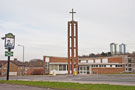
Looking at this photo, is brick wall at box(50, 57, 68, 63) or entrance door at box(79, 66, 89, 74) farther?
entrance door at box(79, 66, 89, 74)

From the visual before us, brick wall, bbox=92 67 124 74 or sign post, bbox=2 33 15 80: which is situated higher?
sign post, bbox=2 33 15 80

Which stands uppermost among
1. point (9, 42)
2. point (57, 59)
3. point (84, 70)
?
point (9, 42)

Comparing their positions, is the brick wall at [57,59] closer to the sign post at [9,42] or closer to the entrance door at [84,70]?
the entrance door at [84,70]

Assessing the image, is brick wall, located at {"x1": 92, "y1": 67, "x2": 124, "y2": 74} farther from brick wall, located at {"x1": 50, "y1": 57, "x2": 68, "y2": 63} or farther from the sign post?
the sign post

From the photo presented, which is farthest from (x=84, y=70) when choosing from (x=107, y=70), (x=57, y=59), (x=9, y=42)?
(x=9, y=42)

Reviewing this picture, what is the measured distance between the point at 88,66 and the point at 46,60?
642 inches

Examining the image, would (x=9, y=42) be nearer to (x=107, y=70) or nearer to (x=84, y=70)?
(x=84, y=70)

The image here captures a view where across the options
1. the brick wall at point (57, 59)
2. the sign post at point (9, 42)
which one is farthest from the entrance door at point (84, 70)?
the sign post at point (9, 42)

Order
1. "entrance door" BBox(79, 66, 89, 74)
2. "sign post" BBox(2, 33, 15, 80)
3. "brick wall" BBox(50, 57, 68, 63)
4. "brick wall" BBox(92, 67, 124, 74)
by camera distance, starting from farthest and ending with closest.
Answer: "entrance door" BBox(79, 66, 89, 74) → "brick wall" BBox(92, 67, 124, 74) → "brick wall" BBox(50, 57, 68, 63) → "sign post" BBox(2, 33, 15, 80)

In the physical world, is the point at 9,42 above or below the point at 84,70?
above

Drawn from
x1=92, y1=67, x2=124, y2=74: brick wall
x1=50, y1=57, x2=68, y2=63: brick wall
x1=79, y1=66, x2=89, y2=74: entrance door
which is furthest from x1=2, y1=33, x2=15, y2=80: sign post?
x1=92, y1=67, x2=124, y2=74: brick wall

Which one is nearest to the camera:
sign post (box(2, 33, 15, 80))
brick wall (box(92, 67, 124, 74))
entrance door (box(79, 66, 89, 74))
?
sign post (box(2, 33, 15, 80))

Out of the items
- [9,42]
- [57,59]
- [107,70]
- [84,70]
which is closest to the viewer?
[9,42]

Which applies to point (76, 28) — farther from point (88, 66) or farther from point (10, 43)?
point (10, 43)
